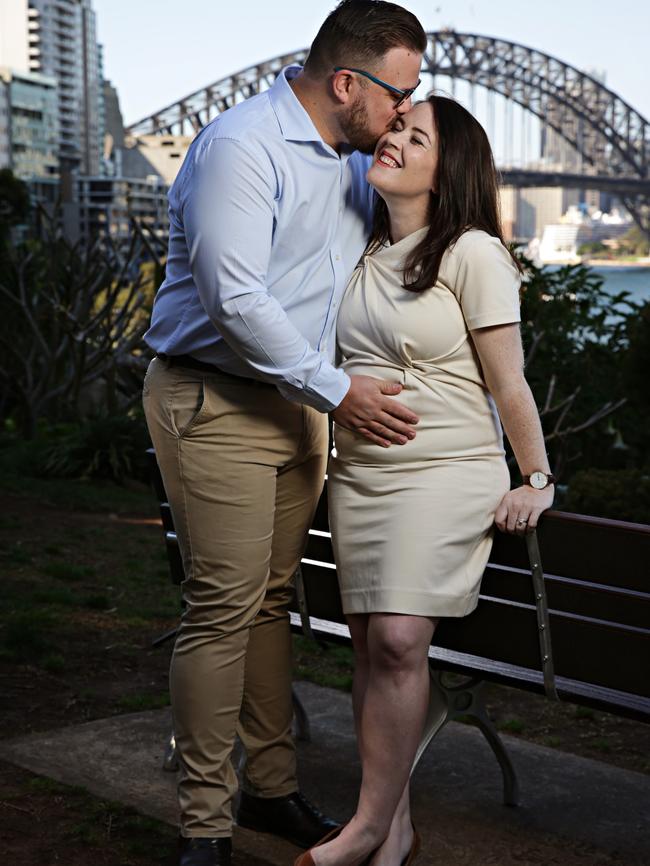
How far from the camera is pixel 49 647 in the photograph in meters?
3.88

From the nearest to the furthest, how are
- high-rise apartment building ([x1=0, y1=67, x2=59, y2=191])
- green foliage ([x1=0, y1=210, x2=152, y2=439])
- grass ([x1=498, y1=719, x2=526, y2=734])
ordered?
grass ([x1=498, y1=719, x2=526, y2=734]) < green foliage ([x1=0, y1=210, x2=152, y2=439]) < high-rise apartment building ([x1=0, y1=67, x2=59, y2=191])

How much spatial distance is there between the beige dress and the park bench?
79 mm

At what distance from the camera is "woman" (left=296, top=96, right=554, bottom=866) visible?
84.0 inches

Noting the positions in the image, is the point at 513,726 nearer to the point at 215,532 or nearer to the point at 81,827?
the point at 81,827

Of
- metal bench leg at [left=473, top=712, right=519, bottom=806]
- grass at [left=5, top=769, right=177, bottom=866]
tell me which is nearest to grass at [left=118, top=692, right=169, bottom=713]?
grass at [left=5, top=769, right=177, bottom=866]

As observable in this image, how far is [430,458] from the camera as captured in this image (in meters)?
2.18

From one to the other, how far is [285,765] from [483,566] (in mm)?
644

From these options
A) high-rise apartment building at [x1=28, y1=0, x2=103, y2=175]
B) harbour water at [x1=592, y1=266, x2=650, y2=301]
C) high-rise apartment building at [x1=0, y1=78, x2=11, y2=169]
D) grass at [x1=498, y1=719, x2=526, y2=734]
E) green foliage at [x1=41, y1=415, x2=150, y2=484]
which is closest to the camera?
grass at [x1=498, y1=719, x2=526, y2=734]

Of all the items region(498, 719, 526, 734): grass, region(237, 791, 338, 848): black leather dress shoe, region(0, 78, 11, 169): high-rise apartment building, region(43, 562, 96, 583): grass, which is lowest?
region(498, 719, 526, 734): grass

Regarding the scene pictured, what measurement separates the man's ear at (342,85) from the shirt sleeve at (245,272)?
8.5 inches

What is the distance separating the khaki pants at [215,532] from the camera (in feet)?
7.39

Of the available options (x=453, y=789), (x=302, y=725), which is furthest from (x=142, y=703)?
(x=453, y=789)

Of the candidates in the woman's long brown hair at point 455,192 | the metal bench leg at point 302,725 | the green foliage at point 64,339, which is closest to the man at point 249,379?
the woman's long brown hair at point 455,192

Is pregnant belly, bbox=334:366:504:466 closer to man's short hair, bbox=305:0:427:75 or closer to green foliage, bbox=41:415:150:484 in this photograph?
man's short hair, bbox=305:0:427:75
